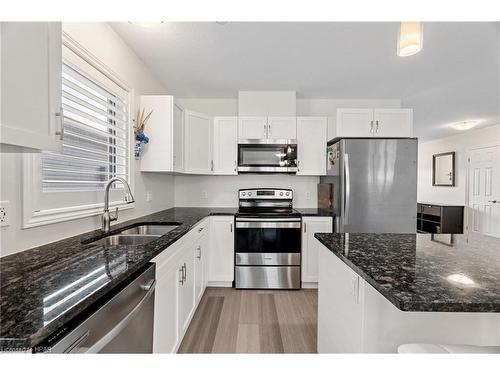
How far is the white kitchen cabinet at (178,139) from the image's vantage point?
8.52ft

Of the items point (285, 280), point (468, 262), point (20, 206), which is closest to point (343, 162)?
point (285, 280)

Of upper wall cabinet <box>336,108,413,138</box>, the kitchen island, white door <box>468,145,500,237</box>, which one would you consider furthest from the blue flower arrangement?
white door <box>468,145,500,237</box>

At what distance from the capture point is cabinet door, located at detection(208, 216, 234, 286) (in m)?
2.93

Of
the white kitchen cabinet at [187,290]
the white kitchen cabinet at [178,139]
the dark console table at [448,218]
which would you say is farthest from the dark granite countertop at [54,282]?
the dark console table at [448,218]

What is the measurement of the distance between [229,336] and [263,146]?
2.10m

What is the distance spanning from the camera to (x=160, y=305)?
55.6 inches

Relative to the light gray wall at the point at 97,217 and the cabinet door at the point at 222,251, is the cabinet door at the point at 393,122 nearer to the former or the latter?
the cabinet door at the point at 222,251

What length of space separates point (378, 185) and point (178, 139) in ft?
7.37

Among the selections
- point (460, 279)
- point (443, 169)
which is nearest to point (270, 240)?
point (460, 279)

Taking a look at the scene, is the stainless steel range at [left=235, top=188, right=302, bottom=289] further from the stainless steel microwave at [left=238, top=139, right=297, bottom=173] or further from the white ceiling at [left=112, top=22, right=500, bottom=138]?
the white ceiling at [left=112, top=22, right=500, bottom=138]

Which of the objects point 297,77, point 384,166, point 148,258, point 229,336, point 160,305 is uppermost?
point 297,77

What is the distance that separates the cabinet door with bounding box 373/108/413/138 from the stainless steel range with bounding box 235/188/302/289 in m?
1.47

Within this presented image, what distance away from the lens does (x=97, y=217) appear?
5.98 feet
